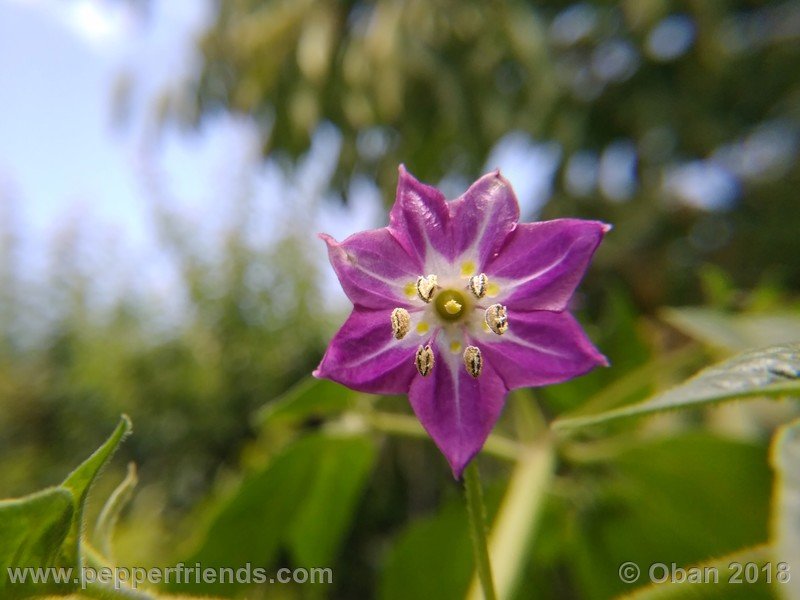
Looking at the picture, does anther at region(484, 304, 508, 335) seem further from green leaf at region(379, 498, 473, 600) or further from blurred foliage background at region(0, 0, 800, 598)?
blurred foliage background at region(0, 0, 800, 598)

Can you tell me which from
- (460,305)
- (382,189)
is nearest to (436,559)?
A: (460,305)

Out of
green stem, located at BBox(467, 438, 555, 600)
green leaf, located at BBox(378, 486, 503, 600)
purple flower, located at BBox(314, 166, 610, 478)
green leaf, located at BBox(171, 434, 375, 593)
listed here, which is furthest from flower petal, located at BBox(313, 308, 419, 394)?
green leaf, located at BBox(378, 486, 503, 600)

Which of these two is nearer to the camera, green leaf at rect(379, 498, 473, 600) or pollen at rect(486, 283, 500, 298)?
pollen at rect(486, 283, 500, 298)

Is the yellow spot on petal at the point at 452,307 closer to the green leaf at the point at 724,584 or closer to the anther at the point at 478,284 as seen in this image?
the anther at the point at 478,284

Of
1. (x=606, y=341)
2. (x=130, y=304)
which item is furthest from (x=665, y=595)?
(x=130, y=304)

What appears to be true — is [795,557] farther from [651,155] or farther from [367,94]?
[651,155]

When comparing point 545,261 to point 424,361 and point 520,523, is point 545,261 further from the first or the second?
point 520,523
